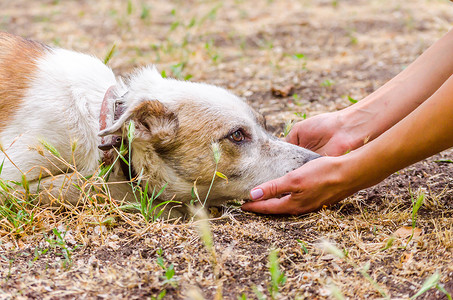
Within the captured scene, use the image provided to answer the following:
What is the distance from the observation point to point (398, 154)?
246 cm

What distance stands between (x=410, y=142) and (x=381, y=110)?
824 mm

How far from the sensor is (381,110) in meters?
3.20

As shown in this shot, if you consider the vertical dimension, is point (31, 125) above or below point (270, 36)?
above

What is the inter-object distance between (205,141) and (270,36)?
4.14 meters

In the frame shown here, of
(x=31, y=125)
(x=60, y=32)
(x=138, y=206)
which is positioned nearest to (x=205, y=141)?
(x=138, y=206)

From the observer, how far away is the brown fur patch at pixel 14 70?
9.86 feet

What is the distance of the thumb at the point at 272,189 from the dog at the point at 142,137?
6.2 inches

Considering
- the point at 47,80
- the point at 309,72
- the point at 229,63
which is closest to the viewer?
the point at 47,80

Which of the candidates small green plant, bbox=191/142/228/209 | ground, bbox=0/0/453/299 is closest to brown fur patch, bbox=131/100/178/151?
small green plant, bbox=191/142/228/209

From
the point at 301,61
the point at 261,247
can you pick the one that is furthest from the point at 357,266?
the point at 301,61

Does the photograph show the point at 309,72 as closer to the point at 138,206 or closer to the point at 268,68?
the point at 268,68

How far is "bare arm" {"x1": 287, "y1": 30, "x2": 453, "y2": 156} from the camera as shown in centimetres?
303

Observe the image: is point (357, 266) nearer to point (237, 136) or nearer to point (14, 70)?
point (237, 136)

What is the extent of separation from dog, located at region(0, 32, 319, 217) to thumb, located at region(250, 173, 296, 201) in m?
0.16
